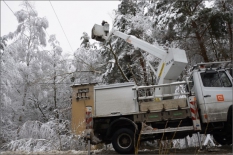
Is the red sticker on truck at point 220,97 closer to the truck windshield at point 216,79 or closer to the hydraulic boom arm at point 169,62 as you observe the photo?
the truck windshield at point 216,79

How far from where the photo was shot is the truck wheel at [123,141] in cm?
624

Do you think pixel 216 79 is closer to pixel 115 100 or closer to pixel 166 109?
pixel 166 109

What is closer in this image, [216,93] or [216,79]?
[216,93]

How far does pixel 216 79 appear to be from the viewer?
263 inches

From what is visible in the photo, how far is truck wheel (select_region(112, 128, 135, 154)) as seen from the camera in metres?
6.24

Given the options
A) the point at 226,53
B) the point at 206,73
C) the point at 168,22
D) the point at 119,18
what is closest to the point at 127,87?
the point at 206,73

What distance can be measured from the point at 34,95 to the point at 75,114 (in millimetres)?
5411

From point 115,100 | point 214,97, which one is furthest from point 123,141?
point 214,97

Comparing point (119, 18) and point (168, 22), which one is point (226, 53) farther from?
point (119, 18)

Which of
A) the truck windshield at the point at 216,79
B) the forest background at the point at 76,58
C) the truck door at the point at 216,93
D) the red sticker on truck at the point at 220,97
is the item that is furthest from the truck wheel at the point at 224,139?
the forest background at the point at 76,58

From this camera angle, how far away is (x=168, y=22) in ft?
38.8

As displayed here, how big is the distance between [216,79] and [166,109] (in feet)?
6.14

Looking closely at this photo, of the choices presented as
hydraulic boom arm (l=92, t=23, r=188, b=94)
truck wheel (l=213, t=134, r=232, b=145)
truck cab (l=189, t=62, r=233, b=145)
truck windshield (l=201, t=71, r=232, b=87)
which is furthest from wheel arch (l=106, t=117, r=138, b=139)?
truck wheel (l=213, t=134, r=232, b=145)

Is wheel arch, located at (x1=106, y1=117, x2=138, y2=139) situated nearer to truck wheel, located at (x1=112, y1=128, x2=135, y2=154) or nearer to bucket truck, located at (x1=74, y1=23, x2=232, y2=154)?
bucket truck, located at (x1=74, y1=23, x2=232, y2=154)
